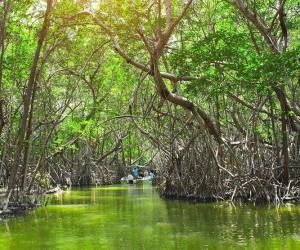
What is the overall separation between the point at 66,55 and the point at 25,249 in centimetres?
854

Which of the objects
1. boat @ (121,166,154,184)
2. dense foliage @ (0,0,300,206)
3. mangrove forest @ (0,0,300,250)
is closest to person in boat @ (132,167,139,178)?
boat @ (121,166,154,184)

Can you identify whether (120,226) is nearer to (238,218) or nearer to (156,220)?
(156,220)

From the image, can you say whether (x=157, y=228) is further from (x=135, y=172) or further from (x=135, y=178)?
(x=135, y=172)

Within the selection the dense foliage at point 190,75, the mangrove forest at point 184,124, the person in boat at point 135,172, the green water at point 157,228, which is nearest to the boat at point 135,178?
the person in boat at point 135,172

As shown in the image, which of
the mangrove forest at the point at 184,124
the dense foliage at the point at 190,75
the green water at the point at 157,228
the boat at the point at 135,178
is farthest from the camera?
the boat at the point at 135,178

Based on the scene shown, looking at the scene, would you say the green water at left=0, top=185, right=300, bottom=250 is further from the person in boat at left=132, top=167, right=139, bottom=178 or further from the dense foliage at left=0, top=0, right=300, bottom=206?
the person in boat at left=132, top=167, right=139, bottom=178

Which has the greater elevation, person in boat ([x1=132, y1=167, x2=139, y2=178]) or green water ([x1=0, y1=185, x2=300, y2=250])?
person in boat ([x1=132, y1=167, x2=139, y2=178])

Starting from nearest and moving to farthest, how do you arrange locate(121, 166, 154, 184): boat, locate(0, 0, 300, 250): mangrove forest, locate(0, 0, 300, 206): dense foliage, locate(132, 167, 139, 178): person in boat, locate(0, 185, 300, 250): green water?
1. locate(0, 185, 300, 250): green water
2. locate(0, 0, 300, 250): mangrove forest
3. locate(0, 0, 300, 206): dense foliage
4. locate(121, 166, 154, 184): boat
5. locate(132, 167, 139, 178): person in boat

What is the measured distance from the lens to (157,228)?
28.3ft

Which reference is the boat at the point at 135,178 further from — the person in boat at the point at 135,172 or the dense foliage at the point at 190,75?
the dense foliage at the point at 190,75

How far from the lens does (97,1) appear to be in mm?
10914

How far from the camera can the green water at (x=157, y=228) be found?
23.3 ft

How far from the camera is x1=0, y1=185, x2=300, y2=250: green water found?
711 cm

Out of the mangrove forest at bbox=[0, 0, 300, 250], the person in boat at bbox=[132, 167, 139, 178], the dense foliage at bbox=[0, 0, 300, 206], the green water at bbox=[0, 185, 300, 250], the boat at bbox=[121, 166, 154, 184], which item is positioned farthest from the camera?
the person in boat at bbox=[132, 167, 139, 178]
